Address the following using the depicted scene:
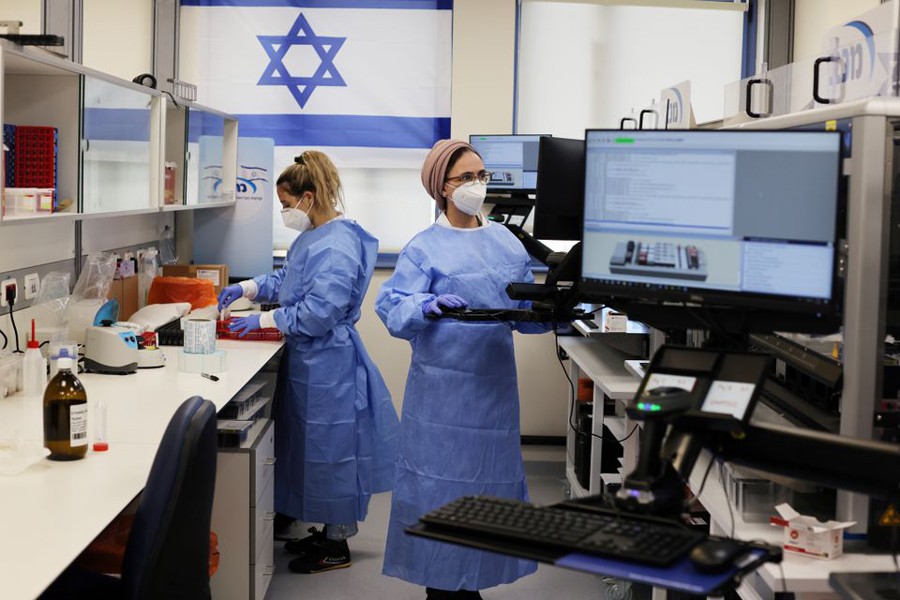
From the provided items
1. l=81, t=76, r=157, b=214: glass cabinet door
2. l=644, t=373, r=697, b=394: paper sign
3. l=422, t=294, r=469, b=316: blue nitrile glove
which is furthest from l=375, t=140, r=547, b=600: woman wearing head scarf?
l=644, t=373, r=697, b=394: paper sign

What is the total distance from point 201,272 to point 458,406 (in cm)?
202

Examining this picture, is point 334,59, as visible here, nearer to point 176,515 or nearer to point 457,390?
point 457,390

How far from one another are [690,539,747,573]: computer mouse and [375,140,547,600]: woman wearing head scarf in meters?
1.78

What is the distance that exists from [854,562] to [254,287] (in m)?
2.93

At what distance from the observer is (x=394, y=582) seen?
359 cm

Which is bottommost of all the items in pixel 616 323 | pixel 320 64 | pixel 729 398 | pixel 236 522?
pixel 236 522

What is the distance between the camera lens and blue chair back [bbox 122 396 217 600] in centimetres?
179

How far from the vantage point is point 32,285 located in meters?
3.25

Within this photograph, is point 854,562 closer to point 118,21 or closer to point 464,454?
point 464,454

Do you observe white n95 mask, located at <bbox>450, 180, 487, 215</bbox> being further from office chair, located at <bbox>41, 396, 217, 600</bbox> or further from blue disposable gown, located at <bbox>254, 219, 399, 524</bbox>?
office chair, located at <bbox>41, 396, 217, 600</bbox>

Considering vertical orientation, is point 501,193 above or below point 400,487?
above

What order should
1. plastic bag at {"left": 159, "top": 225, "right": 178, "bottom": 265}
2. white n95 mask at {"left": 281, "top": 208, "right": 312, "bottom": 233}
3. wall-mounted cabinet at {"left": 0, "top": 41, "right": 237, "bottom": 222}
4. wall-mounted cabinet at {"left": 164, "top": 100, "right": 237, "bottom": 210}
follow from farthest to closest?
plastic bag at {"left": 159, "top": 225, "right": 178, "bottom": 265} < wall-mounted cabinet at {"left": 164, "top": 100, "right": 237, "bottom": 210} < white n95 mask at {"left": 281, "top": 208, "right": 312, "bottom": 233} < wall-mounted cabinet at {"left": 0, "top": 41, "right": 237, "bottom": 222}

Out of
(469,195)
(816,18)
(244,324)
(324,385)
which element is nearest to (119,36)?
(244,324)

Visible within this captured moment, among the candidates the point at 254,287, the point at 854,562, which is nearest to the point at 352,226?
the point at 254,287
